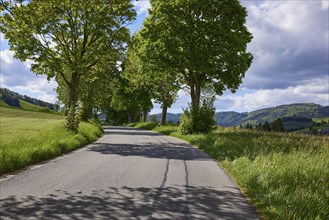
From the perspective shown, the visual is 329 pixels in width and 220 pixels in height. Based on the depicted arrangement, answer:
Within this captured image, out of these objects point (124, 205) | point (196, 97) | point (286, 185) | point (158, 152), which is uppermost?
point (196, 97)

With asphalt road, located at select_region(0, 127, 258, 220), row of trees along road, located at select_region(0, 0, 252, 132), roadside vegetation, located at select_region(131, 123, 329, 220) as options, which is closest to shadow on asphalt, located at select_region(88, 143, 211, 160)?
roadside vegetation, located at select_region(131, 123, 329, 220)

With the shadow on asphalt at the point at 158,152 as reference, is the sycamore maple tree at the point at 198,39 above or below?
above

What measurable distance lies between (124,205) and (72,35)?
762 inches

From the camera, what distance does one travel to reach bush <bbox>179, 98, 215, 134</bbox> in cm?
2583

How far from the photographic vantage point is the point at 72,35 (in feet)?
76.5

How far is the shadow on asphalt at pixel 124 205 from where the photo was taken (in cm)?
571

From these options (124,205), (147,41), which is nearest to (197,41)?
(147,41)

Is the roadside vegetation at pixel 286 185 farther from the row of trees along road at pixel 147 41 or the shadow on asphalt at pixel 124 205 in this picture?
the row of trees along road at pixel 147 41

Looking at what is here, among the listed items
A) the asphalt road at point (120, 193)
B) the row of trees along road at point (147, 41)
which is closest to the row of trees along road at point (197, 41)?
the row of trees along road at point (147, 41)

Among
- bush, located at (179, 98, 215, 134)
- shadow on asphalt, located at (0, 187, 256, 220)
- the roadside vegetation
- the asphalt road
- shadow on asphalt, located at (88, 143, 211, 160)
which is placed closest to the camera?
shadow on asphalt, located at (0, 187, 256, 220)

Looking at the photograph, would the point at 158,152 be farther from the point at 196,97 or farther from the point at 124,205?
the point at 196,97

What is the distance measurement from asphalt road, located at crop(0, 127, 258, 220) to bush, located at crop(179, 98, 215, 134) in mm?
14591

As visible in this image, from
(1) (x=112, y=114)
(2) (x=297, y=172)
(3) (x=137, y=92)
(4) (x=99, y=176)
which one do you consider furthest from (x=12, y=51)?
(1) (x=112, y=114)

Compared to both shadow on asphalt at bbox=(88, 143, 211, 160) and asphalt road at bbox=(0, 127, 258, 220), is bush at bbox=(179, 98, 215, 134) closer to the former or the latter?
shadow on asphalt at bbox=(88, 143, 211, 160)
